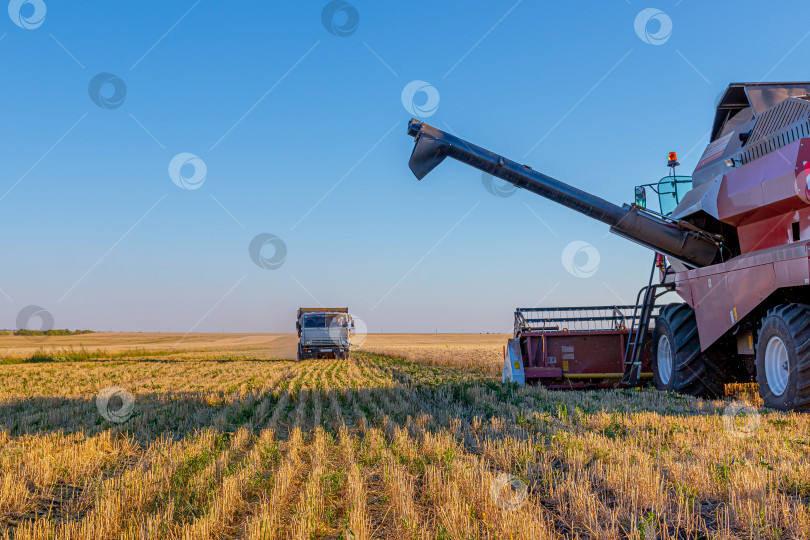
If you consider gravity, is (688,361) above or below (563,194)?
below

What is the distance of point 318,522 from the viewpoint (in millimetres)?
3768

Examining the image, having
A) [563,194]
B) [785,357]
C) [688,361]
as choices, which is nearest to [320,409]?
[563,194]

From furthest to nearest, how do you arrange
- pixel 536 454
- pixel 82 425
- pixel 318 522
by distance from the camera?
1. pixel 82 425
2. pixel 536 454
3. pixel 318 522

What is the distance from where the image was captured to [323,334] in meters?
28.5

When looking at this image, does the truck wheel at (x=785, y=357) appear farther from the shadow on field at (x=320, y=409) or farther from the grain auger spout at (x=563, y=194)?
the grain auger spout at (x=563, y=194)

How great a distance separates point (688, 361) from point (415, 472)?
5773mm

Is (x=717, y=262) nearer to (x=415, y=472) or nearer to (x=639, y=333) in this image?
(x=639, y=333)

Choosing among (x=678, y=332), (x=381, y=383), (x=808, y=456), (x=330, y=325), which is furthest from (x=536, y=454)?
(x=330, y=325)

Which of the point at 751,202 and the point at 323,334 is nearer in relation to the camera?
the point at 751,202

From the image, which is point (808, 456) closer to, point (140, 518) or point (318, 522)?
point (318, 522)

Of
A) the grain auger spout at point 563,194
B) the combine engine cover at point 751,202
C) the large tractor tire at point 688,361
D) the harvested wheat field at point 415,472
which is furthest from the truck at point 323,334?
the combine engine cover at point 751,202

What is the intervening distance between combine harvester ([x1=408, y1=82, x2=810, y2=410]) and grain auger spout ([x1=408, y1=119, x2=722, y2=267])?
0.05ft

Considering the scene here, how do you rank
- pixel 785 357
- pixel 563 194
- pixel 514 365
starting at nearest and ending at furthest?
pixel 785 357
pixel 563 194
pixel 514 365

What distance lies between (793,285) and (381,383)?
29.4ft
